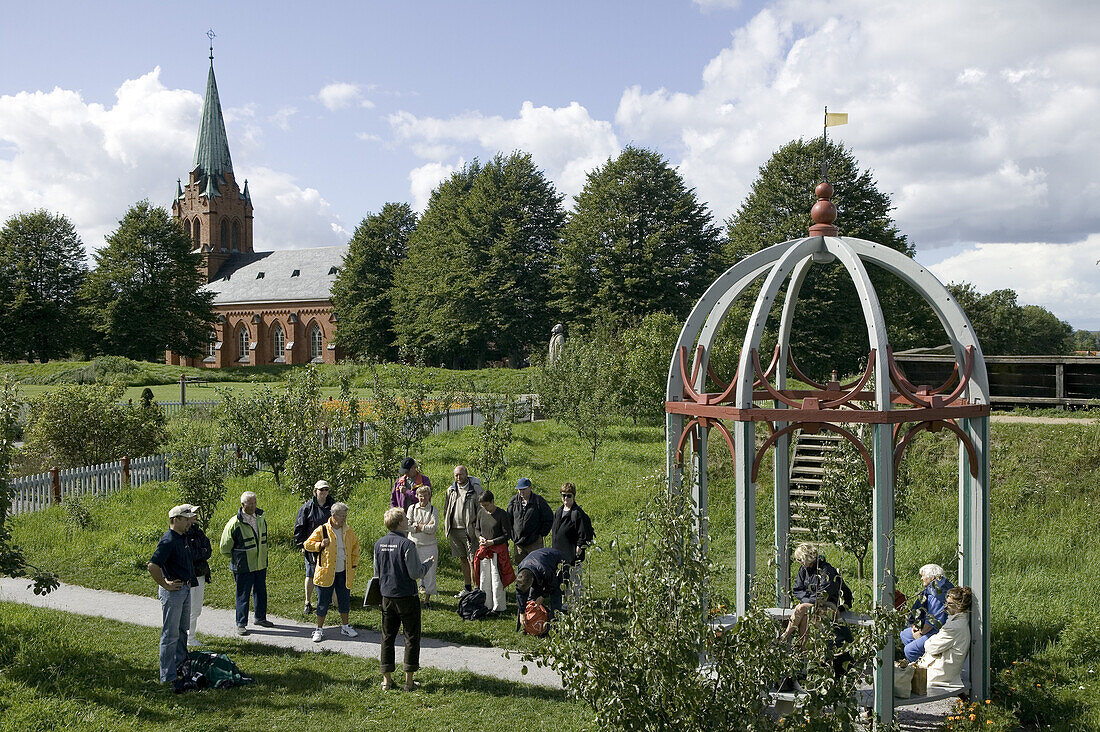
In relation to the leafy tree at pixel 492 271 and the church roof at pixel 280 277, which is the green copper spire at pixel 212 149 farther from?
the leafy tree at pixel 492 271

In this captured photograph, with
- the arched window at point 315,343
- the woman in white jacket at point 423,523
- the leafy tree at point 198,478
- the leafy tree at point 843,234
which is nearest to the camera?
the woman in white jacket at point 423,523

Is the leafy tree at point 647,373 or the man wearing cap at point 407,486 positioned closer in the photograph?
the man wearing cap at point 407,486

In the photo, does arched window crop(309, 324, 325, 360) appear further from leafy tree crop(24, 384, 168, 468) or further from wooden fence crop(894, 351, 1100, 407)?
wooden fence crop(894, 351, 1100, 407)

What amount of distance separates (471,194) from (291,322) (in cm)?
2695

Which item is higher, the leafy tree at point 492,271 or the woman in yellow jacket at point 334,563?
the leafy tree at point 492,271

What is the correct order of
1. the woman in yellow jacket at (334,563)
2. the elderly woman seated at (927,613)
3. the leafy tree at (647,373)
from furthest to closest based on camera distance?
1. the leafy tree at (647,373)
2. the woman in yellow jacket at (334,563)
3. the elderly woman seated at (927,613)

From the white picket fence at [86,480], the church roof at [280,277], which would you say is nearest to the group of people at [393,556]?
the white picket fence at [86,480]

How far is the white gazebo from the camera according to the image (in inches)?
262

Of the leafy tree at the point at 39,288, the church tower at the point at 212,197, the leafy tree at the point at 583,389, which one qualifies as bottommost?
the leafy tree at the point at 583,389

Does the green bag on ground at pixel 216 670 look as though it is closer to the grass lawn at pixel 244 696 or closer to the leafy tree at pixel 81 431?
the grass lawn at pixel 244 696

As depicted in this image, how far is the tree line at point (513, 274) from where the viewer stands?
123 ft

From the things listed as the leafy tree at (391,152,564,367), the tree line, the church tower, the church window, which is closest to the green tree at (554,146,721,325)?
the tree line

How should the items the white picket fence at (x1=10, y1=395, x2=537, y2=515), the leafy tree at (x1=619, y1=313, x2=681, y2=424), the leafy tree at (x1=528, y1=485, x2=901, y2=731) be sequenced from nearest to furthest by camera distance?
the leafy tree at (x1=528, y1=485, x2=901, y2=731) < the white picket fence at (x1=10, y1=395, x2=537, y2=515) < the leafy tree at (x1=619, y1=313, x2=681, y2=424)

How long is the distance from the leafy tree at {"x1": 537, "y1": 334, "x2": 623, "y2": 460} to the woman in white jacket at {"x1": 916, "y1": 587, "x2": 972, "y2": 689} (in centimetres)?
1429
